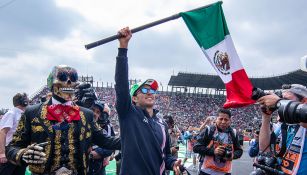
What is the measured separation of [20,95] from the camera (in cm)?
579

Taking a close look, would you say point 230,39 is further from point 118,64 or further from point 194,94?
point 194,94

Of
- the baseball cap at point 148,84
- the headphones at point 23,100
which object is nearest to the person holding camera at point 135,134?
the baseball cap at point 148,84

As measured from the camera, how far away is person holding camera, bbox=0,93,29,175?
4910 mm

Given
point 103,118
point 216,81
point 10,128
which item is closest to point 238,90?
point 103,118

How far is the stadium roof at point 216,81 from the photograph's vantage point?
39.5m

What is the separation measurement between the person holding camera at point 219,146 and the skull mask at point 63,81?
303 cm

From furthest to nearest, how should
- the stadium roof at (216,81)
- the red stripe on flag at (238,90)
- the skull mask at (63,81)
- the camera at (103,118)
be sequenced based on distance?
1. the stadium roof at (216,81)
2. the camera at (103,118)
3. the red stripe on flag at (238,90)
4. the skull mask at (63,81)

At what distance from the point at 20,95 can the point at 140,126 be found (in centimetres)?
342

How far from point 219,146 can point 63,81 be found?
315 cm

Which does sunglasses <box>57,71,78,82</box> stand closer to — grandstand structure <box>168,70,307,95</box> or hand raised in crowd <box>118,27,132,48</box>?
hand raised in crowd <box>118,27,132,48</box>

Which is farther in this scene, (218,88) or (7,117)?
(218,88)

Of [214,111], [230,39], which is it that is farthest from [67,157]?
[214,111]

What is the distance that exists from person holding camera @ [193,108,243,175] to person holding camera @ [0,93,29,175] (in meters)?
2.91

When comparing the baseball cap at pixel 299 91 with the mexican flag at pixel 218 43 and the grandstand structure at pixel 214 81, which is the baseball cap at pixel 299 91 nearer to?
the mexican flag at pixel 218 43
